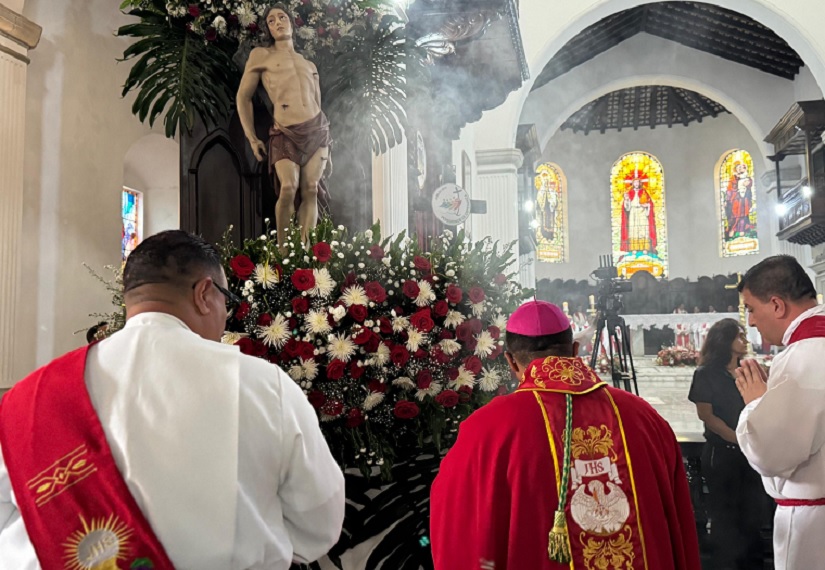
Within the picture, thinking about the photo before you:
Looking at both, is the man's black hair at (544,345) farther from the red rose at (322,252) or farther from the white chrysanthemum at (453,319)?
the red rose at (322,252)

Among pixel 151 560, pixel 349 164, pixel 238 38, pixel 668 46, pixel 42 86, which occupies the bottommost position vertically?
pixel 151 560

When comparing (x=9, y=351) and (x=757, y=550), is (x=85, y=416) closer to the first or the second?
(x=9, y=351)

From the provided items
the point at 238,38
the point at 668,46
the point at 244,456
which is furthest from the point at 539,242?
the point at 244,456

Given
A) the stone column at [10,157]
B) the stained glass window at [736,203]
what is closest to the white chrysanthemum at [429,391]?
the stone column at [10,157]

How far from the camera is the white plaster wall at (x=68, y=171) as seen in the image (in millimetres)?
5262

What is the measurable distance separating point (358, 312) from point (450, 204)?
11.7 ft

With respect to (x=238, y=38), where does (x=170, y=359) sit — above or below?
below

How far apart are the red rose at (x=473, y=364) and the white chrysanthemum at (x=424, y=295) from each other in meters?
0.23

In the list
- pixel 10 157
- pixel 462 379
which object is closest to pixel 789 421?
pixel 462 379

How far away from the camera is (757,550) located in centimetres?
431

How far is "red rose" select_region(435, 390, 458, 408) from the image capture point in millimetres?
2428

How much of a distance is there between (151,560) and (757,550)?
13.2 feet

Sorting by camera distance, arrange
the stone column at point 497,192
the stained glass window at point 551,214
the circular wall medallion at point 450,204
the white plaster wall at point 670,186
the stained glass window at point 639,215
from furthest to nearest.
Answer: the stained glass window at point 639,215, the stained glass window at point 551,214, the white plaster wall at point 670,186, the stone column at point 497,192, the circular wall medallion at point 450,204

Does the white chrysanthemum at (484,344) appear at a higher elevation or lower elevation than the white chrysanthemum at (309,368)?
higher
